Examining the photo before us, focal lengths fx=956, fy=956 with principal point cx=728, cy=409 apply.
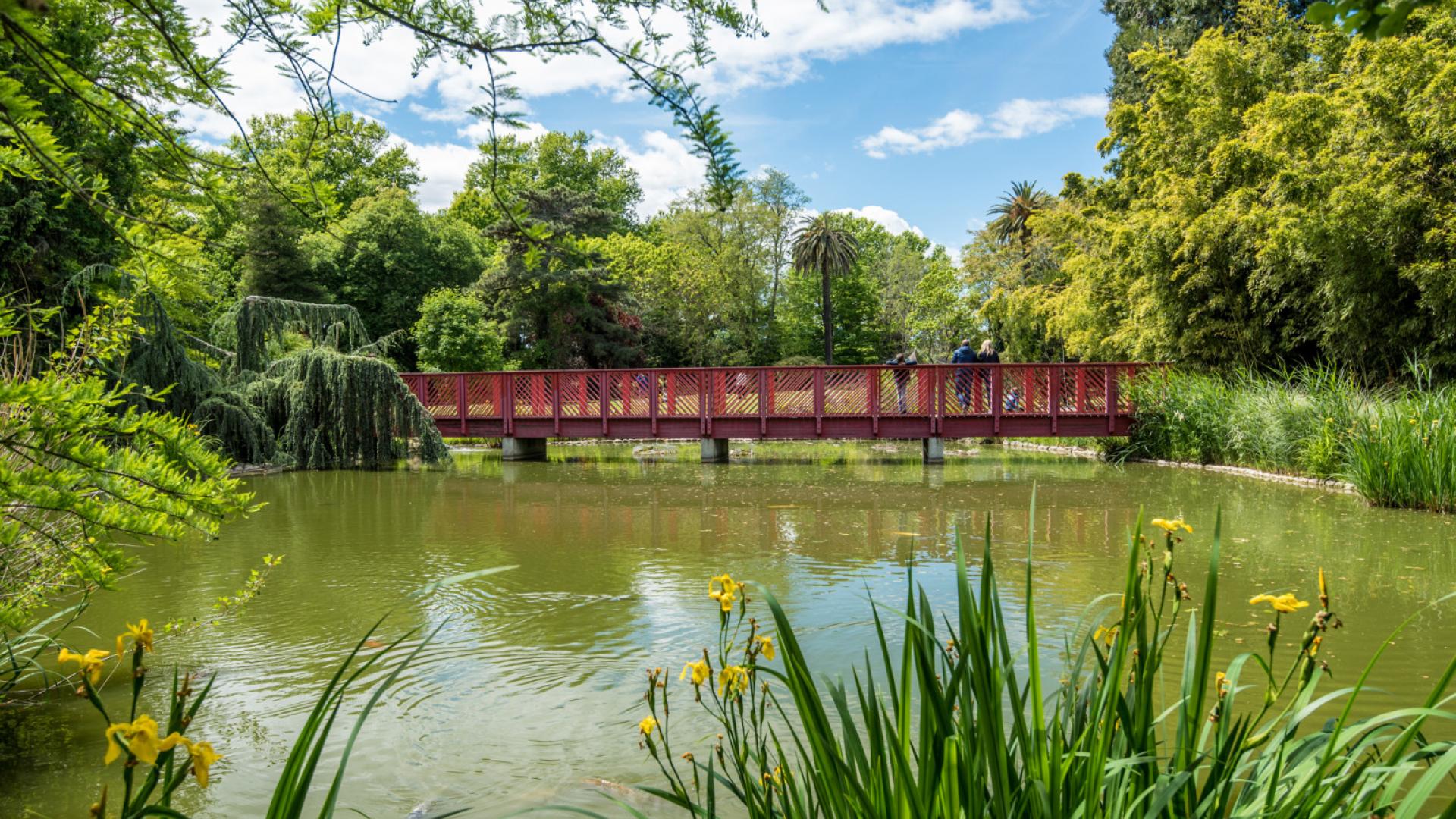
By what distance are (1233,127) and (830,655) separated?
53.8 ft

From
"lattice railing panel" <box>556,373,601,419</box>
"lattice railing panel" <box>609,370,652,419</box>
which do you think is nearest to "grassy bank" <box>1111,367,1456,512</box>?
"lattice railing panel" <box>609,370,652,419</box>

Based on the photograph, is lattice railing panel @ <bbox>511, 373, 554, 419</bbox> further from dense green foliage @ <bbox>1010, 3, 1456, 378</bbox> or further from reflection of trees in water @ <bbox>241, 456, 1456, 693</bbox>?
dense green foliage @ <bbox>1010, 3, 1456, 378</bbox>

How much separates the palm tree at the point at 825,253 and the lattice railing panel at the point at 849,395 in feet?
73.2

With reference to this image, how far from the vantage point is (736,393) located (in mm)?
17875

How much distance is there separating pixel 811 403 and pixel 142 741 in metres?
16.5

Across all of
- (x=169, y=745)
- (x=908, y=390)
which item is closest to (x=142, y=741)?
(x=169, y=745)

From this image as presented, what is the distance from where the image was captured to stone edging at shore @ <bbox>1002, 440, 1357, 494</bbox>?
36.7ft

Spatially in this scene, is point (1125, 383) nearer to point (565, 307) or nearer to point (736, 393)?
point (736, 393)

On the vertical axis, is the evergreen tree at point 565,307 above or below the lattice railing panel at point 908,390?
above

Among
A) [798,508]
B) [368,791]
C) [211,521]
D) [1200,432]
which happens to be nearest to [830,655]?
[368,791]

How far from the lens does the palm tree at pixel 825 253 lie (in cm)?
4006

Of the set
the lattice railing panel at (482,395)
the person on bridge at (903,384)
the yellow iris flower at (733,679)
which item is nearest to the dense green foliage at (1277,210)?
the person on bridge at (903,384)

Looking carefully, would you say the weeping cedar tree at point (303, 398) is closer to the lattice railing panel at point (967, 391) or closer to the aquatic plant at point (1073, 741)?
the lattice railing panel at point (967, 391)

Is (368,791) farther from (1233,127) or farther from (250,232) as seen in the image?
(250,232)
